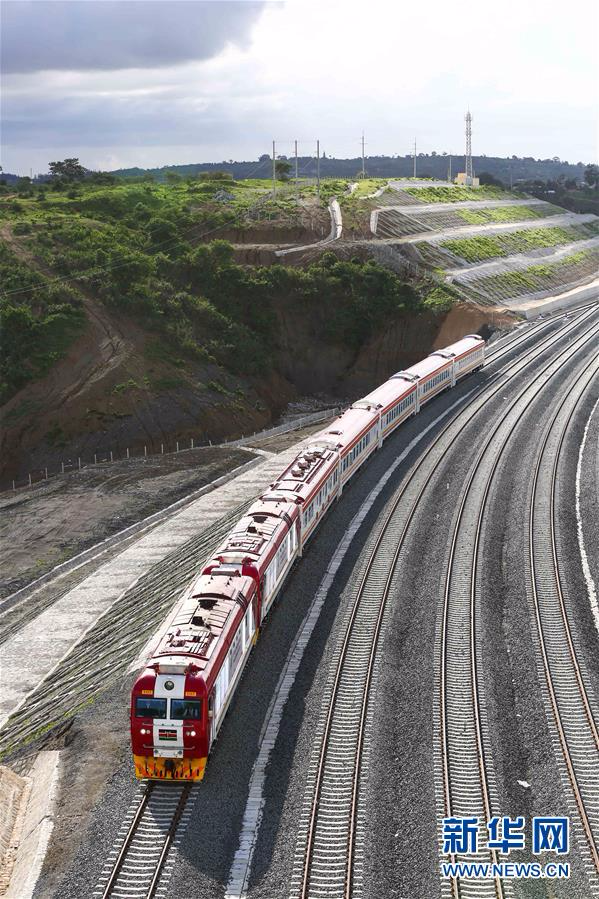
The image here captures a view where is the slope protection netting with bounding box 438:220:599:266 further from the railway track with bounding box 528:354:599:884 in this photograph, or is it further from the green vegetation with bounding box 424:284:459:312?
the railway track with bounding box 528:354:599:884

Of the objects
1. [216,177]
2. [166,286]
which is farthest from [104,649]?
[216,177]

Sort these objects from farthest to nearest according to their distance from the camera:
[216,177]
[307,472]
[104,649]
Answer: [216,177]
[307,472]
[104,649]

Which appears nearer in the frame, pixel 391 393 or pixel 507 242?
pixel 391 393

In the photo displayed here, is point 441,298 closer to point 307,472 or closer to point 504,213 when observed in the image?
point 307,472

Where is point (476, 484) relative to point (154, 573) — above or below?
above

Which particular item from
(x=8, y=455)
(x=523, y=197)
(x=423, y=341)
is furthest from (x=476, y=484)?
(x=523, y=197)

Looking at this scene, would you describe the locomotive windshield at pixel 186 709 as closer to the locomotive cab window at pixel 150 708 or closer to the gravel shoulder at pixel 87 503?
the locomotive cab window at pixel 150 708

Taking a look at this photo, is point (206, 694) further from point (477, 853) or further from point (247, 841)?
point (477, 853)

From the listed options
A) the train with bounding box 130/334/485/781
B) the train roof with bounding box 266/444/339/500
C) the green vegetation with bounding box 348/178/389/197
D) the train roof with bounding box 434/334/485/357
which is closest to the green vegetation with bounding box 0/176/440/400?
the train roof with bounding box 434/334/485/357
